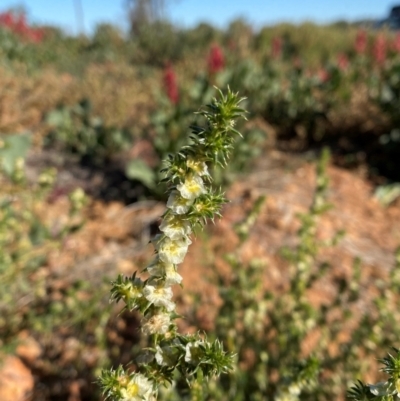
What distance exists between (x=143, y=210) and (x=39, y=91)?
2.29 metres

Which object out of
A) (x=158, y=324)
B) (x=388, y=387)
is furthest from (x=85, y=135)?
(x=388, y=387)

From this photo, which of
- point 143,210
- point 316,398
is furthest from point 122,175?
point 316,398

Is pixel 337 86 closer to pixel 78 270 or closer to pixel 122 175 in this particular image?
pixel 122 175

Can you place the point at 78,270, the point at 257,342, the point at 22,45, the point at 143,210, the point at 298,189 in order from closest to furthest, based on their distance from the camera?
the point at 257,342, the point at 78,270, the point at 143,210, the point at 298,189, the point at 22,45

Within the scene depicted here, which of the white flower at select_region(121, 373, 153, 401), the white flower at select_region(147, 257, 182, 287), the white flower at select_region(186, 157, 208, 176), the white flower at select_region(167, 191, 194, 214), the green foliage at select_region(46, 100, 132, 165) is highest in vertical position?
the white flower at select_region(186, 157, 208, 176)

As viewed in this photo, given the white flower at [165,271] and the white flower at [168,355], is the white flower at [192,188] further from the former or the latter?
the white flower at [168,355]

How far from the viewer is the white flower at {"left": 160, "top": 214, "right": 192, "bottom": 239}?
73cm

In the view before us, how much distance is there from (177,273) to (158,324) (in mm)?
97

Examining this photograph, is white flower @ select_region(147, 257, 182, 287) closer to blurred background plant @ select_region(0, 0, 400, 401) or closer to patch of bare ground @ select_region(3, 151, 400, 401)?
blurred background plant @ select_region(0, 0, 400, 401)

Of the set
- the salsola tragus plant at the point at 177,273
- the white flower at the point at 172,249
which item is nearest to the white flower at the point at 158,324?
the salsola tragus plant at the point at 177,273

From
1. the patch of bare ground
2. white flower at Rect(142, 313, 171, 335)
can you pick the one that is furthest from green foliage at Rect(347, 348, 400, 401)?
the patch of bare ground

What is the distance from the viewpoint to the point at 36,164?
12.9 ft

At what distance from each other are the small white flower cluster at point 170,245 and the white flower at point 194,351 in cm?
5

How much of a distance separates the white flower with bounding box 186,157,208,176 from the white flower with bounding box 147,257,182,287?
0.50ft
